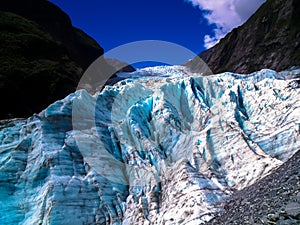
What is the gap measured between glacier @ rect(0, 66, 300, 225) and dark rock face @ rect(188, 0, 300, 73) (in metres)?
48.9

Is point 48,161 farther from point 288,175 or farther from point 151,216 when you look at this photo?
point 288,175

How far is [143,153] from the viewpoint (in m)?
22.6

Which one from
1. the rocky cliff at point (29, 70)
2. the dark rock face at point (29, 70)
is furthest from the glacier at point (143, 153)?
the rocky cliff at point (29, 70)

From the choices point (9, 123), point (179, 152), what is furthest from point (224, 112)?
point (9, 123)

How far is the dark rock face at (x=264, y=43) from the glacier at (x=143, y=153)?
160ft

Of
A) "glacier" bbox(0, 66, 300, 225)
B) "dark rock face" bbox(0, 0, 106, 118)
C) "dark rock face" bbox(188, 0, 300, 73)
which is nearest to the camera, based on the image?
"glacier" bbox(0, 66, 300, 225)

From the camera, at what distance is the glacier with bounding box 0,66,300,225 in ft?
61.2

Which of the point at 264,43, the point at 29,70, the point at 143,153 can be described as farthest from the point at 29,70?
the point at 264,43

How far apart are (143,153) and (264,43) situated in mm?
71697

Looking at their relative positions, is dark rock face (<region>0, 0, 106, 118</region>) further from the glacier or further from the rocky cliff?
the glacier

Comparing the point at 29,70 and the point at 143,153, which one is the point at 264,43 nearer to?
the point at 29,70

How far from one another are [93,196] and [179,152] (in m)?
6.25

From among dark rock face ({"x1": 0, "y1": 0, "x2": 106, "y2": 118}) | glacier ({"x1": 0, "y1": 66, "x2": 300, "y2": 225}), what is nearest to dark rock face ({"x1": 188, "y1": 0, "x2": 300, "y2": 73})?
dark rock face ({"x1": 0, "y1": 0, "x2": 106, "y2": 118})

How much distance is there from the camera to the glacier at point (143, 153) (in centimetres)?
1864
